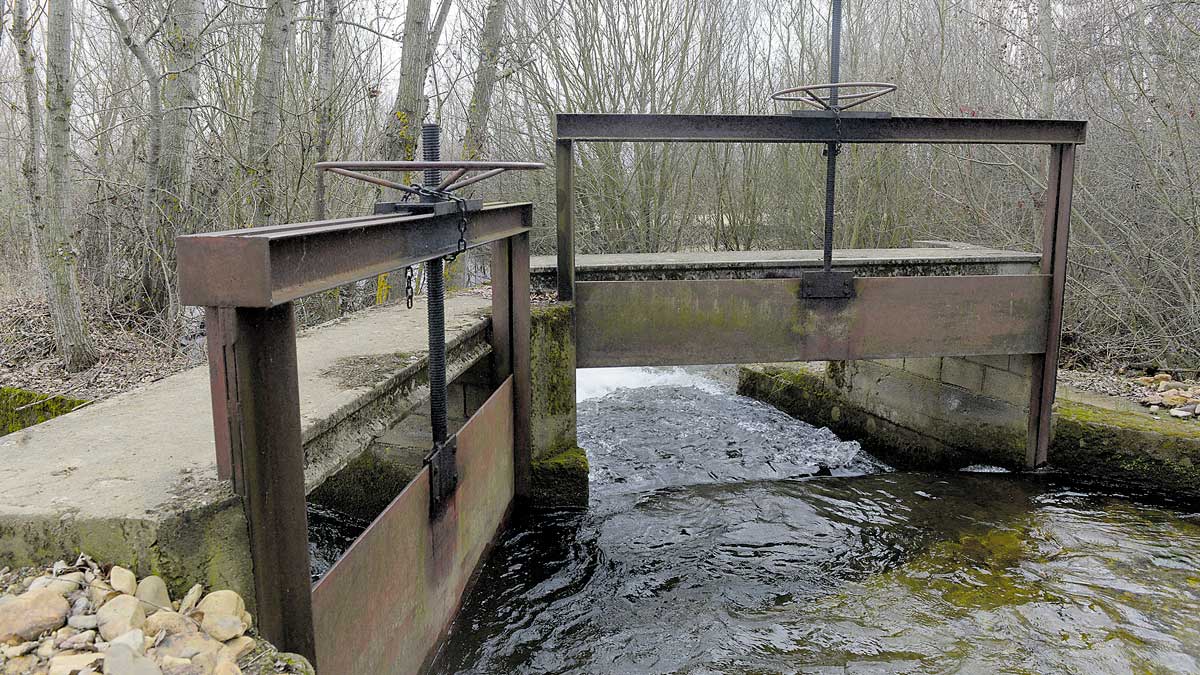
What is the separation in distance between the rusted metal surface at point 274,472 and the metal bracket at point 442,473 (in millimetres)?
1174

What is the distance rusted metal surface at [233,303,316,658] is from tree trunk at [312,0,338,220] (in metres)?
5.08

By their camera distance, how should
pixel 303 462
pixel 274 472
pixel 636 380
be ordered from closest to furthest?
pixel 274 472 → pixel 303 462 → pixel 636 380


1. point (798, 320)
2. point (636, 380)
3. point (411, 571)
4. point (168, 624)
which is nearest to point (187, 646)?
point (168, 624)

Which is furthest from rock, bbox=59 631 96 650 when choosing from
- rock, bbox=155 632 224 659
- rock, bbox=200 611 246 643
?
rock, bbox=200 611 246 643

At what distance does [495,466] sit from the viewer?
4523 mm

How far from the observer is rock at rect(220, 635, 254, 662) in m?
1.84

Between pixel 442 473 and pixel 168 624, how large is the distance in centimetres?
161

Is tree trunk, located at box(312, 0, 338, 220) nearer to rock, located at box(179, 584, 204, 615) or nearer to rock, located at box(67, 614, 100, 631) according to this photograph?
rock, located at box(179, 584, 204, 615)

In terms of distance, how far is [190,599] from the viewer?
1903mm

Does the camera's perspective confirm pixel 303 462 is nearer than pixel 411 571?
Yes

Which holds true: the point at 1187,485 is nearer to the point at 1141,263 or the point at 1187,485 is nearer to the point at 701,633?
the point at 1141,263

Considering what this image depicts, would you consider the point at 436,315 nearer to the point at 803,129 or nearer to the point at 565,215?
the point at 565,215

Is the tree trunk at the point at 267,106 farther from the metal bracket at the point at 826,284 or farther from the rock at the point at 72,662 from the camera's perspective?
the rock at the point at 72,662

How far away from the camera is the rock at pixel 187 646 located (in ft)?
5.69
